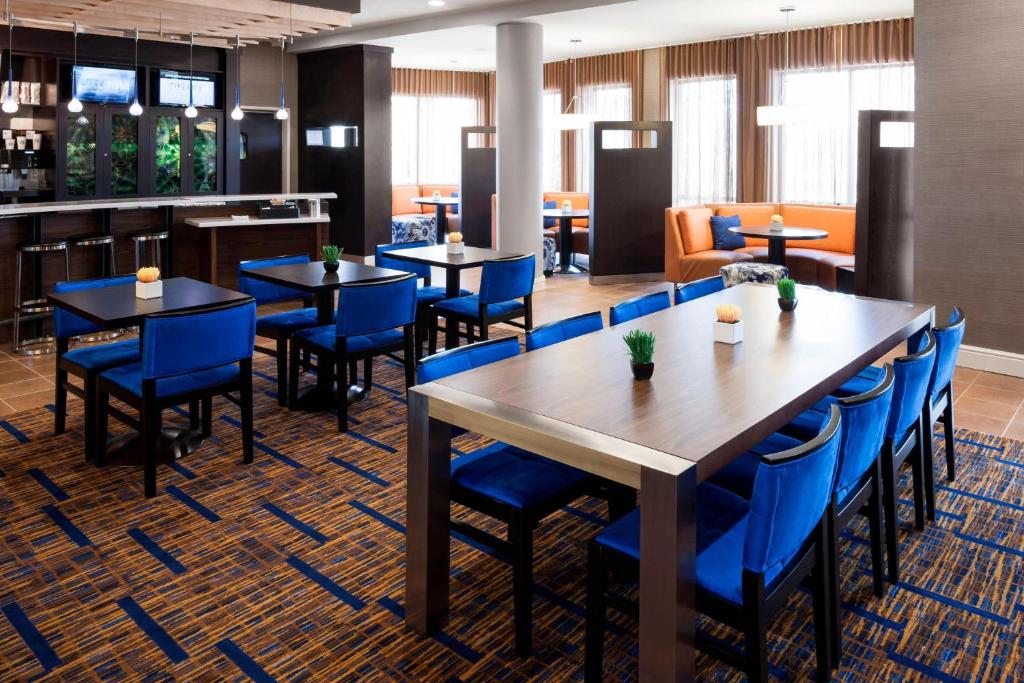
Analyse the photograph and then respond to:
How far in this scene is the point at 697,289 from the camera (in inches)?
185

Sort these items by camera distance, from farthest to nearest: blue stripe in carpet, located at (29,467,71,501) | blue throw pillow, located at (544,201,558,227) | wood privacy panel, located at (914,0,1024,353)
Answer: blue throw pillow, located at (544,201,558,227), wood privacy panel, located at (914,0,1024,353), blue stripe in carpet, located at (29,467,71,501)

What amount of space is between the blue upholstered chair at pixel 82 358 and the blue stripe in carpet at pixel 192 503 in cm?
65

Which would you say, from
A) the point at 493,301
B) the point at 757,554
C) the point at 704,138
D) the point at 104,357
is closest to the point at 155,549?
the point at 104,357

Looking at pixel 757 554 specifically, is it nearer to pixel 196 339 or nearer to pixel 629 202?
pixel 196 339

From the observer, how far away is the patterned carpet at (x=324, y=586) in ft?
8.21

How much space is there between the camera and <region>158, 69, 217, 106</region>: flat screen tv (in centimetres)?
1037

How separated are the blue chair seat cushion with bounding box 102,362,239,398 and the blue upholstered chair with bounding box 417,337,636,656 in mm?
1574

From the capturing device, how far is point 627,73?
475 inches

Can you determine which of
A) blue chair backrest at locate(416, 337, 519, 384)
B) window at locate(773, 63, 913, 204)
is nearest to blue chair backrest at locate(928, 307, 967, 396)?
blue chair backrest at locate(416, 337, 519, 384)

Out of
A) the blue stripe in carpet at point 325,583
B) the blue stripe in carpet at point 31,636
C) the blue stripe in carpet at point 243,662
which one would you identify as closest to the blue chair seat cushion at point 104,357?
the blue stripe in carpet at point 31,636

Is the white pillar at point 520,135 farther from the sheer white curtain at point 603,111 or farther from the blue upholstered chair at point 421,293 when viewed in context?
the sheer white curtain at point 603,111

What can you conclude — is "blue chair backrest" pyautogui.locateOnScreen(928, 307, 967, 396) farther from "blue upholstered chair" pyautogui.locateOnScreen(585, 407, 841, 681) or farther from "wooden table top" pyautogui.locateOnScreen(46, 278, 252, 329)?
"wooden table top" pyautogui.locateOnScreen(46, 278, 252, 329)

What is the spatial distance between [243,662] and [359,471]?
1576 millimetres

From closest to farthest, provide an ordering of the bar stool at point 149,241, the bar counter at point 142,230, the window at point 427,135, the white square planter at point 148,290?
the white square planter at point 148,290
the bar counter at point 142,230
the bar stool at point 149,241
the window at point 427,135
